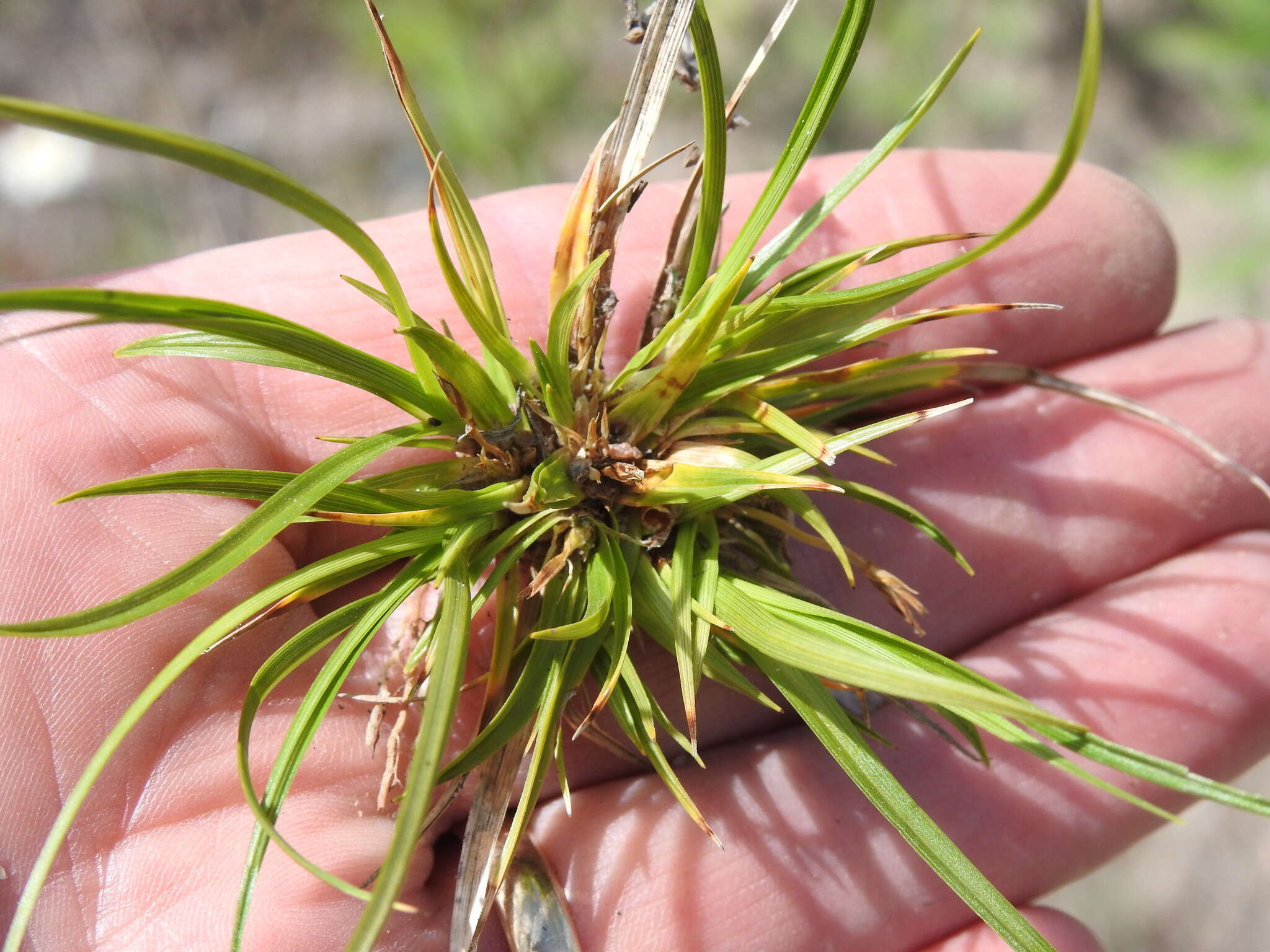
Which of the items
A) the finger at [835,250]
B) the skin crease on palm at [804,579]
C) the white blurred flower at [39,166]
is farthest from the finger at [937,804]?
the white blurred flower at [39,166]

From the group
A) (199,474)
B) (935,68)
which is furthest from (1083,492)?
(935,68)

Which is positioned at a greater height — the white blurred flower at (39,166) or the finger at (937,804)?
the white blurred flower at (39,166)

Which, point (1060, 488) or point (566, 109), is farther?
point (566, 109)

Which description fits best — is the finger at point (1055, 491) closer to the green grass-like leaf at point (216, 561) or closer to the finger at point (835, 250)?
the finger at point (835, 250)

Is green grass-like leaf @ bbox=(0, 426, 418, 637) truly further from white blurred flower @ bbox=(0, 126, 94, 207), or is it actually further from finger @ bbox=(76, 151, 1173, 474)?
white blurred flower @ bbox=(0, 126, 94, 207)

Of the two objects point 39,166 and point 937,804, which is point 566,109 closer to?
point 39,166

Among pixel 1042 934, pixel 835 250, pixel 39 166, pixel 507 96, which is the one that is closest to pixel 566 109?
pixel 507 96

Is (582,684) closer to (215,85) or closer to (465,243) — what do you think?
(465,243)
